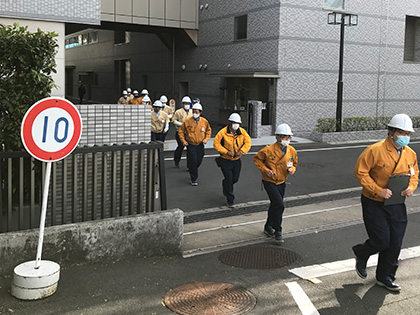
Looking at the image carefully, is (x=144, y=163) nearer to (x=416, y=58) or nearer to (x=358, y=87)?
(x=358, y=87)

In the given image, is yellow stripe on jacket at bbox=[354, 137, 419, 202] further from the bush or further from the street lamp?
the street lamp

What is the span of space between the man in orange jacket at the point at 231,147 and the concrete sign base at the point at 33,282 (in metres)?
4.82

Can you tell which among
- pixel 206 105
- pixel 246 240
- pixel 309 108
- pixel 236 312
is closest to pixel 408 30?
pixel 309 108

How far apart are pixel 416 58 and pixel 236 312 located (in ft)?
83.9

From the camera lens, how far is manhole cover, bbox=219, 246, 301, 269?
6.48 meters

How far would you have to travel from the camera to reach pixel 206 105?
27859 millimetres

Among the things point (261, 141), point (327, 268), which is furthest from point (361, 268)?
point (261, 141)

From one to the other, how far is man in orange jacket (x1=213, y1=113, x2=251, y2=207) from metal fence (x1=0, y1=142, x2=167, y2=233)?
9.68 ft

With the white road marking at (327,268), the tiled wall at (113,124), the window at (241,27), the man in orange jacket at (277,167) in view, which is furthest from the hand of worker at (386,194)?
the window at (241,27)

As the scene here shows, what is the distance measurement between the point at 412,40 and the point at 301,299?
25.3 meters

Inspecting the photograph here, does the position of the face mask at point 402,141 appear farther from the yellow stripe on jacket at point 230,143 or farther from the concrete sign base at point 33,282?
the yellow stripe on jacket at point 230,143

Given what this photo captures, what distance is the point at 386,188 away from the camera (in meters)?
5.65

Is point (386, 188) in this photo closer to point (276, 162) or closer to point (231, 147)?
point (276, 162)

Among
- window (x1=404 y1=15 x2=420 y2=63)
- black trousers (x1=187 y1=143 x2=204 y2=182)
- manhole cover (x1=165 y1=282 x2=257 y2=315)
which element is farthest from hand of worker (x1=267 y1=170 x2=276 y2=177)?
window (x1=404 y1=15 x2=420 y2=63)
